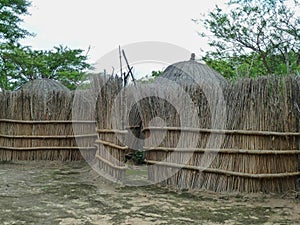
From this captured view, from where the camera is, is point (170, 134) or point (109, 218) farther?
point (170, 134)

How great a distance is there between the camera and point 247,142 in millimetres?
4301

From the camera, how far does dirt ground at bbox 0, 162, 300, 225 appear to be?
3336 millimetres

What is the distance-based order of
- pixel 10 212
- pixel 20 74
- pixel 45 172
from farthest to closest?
pixel 20 74, pixel 45 172, pixel 10 212

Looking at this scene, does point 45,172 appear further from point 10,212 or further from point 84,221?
point 84,221

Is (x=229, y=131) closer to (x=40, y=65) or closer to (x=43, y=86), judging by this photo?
(x=43, y=86)

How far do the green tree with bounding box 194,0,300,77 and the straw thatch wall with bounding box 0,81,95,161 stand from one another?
4715mm

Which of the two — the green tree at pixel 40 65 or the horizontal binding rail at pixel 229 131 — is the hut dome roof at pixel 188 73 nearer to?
the horizontal binding rail at pixel 229 131

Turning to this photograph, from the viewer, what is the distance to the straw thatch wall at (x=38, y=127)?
7180 millimetres

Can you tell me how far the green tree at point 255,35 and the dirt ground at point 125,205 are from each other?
19.4ft

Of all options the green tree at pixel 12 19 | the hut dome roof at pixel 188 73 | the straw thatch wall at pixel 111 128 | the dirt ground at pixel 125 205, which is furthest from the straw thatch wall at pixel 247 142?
the green tree at pixel 12 19

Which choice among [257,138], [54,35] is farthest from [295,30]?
[54,35]

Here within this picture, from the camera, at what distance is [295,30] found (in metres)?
9.48

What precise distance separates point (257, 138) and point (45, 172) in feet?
11.8

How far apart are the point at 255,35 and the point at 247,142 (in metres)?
6.64
